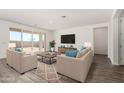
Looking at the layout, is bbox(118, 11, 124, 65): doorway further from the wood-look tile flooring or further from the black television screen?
the black television screen

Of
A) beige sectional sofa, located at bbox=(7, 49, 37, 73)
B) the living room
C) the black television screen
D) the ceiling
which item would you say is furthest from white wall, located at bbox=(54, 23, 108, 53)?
beige sectional sofa, located at bbox=(7, 49, 37, 73)

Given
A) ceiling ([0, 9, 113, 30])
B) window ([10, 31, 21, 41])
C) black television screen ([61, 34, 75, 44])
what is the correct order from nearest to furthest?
ceiling ([0, 9, 113, 30]) < window ([10, 31, 21, 41]) < black television screen ([61, 34, 75, 44])

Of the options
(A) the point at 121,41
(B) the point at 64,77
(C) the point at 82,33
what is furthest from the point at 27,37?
(A) the point at 121,41

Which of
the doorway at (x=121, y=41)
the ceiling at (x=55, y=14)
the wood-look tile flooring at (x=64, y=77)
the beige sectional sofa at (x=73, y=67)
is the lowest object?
the wood-look tile flooring at (x=64, y=77)

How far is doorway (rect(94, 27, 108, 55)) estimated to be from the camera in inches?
244

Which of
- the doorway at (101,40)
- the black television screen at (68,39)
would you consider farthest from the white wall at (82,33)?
the doorway at (101,40)

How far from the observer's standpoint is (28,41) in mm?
6664

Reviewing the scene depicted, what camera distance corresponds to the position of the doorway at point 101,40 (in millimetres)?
6195

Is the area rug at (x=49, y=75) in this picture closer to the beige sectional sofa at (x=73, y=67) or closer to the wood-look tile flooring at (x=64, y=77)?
the wood-look tile flooring at (x=64, y=77)

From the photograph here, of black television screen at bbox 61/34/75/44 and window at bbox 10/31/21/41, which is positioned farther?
black television screen at bbox 61/34/75/44

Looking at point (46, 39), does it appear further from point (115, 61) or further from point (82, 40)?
point (115, 61)

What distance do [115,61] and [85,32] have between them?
3.27 meters

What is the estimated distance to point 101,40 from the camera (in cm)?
637
